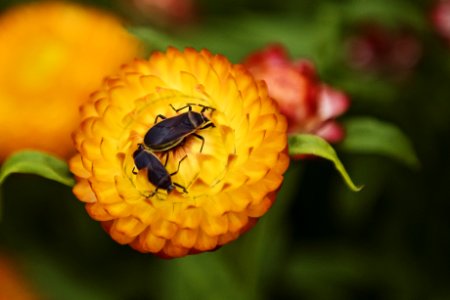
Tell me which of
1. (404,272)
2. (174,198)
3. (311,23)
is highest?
(311,23)

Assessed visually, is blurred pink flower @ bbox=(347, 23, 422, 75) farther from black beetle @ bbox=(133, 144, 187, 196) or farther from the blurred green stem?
black beetle @ bbox=(133, 144, 187, 196)

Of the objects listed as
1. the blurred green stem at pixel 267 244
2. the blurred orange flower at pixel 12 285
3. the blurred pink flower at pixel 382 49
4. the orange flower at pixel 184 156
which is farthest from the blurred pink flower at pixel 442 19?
the blurred orange flower at pixel 12 285

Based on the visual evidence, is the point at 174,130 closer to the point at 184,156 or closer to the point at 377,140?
the point at 184,156

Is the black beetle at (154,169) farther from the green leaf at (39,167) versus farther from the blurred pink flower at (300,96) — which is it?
the blurred pink flower at (300,96)

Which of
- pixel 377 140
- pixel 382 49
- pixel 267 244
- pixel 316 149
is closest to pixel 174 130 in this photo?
pixel 316 149

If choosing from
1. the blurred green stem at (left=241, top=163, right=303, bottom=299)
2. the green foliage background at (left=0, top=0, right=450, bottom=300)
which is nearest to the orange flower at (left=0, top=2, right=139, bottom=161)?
the green foliage background at (left=0, top=0, right=450, bottom=300)

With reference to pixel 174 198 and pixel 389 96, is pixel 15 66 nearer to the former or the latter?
pixel 389 96

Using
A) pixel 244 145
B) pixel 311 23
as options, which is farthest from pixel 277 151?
pixel 311 23
